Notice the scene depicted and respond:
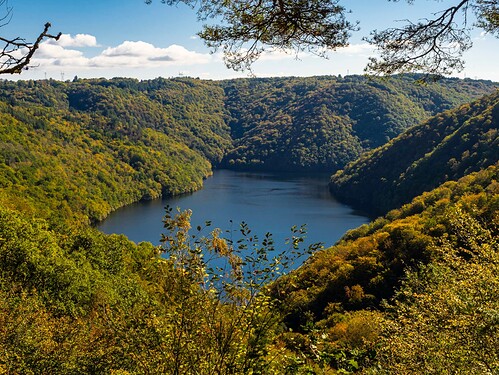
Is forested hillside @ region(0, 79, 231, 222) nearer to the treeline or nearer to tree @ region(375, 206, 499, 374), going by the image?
the treeline

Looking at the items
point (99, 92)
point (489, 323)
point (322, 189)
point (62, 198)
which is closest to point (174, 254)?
point (489, 323)

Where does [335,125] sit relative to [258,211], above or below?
above

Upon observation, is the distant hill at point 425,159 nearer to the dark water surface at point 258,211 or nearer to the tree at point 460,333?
the dark water surface at point 258,211

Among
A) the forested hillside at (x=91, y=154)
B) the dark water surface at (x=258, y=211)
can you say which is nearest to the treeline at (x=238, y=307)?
the forested hillside at (x=91, y=154)

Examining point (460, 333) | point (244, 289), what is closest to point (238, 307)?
Answer: point (244, 289)

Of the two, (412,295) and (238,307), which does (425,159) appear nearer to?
→ (412,295)
